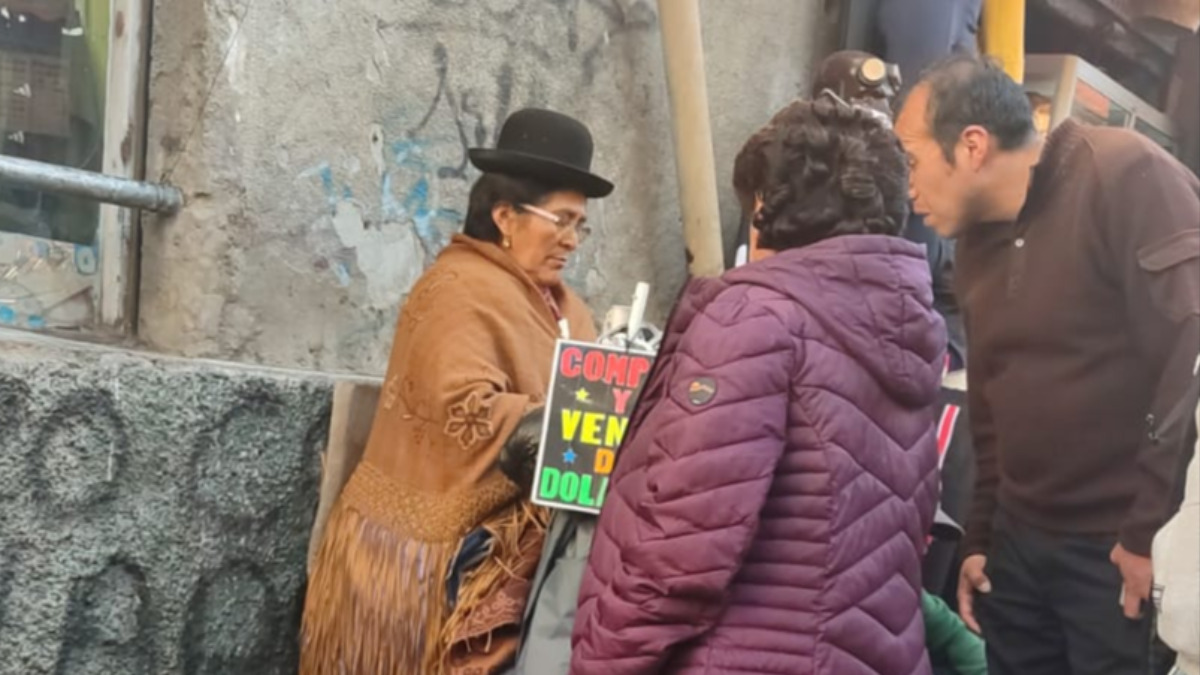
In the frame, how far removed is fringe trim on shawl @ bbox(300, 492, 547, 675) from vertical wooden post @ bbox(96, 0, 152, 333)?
77 centimetres

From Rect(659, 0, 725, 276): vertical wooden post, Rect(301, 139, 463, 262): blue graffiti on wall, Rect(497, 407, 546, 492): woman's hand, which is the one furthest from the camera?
Rect(659, 0, 725, 276): vertical wooden post

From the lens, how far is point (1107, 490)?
2.38m

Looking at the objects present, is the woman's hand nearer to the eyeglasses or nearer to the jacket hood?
the eyeglasses

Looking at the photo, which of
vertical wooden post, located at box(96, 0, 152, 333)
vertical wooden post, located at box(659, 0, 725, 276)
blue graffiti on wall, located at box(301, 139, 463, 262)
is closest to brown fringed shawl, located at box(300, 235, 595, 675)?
blue graffiti on wall, located at box(301, 139, 463, 262)

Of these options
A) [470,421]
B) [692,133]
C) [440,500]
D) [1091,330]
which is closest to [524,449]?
[470,421]

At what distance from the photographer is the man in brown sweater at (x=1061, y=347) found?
2.22 metres

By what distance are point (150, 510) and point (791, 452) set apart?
140 cm

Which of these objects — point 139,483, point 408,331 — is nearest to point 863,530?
point 408,331

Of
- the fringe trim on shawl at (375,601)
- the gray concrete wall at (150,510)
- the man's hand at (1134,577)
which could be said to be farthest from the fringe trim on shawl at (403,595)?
the man's hand at (1134,577)

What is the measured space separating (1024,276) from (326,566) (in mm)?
1543

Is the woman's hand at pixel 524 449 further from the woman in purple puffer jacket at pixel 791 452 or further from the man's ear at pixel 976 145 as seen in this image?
the man's ear at pixel 976 145

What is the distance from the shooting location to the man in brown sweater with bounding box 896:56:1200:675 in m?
2.22

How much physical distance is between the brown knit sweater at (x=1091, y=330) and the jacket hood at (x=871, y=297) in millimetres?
499

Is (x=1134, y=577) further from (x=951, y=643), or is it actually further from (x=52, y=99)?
(x=52, y=99)
